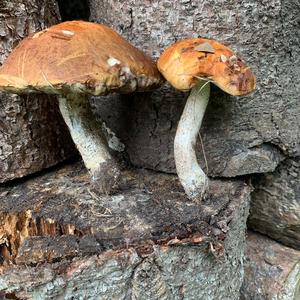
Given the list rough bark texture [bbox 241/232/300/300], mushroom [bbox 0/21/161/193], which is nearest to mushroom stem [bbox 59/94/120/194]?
mushroom [bbox 0/21/161/193]

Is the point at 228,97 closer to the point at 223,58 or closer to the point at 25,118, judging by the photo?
the point at 223,58

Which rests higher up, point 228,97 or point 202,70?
point 202,70

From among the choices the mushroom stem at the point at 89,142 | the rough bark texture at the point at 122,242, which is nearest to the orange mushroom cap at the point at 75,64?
the mushroom stem at the point at 89,142

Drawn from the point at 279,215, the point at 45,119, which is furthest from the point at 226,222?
the point at 45,119

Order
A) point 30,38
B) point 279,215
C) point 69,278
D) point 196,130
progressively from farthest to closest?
point 279,215 < point 196,130 < point 30,38 < point 69,278

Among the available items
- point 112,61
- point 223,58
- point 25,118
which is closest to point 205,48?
point 223,58

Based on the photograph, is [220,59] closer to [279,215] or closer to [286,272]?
[279,215]
